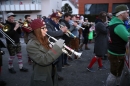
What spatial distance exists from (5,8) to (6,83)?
2530 centimetres

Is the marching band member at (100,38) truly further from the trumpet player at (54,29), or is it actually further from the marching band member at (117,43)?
the marching band member at (117,43)

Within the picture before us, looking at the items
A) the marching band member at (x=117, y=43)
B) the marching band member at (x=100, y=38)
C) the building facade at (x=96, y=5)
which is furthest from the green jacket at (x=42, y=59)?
the building facade at (x=96, y=5)

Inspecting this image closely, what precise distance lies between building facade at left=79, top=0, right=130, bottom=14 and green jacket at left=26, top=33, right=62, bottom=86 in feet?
59.0

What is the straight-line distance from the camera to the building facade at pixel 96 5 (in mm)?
18953

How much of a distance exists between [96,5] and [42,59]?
1881cm

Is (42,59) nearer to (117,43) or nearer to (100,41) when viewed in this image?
(117,43)

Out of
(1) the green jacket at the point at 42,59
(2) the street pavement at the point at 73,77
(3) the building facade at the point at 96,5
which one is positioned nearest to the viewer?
(1) the green jacket at the point at 42,59

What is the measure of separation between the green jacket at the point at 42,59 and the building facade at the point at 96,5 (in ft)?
59.0

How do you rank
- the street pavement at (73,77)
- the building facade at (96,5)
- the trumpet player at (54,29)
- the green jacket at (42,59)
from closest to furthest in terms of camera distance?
the green jacket at (42,59), the trumpet player at (54,29), the street pavement at (73,77), the building facade at (96,5)

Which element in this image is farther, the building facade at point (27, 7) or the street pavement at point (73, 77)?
the building facade at point (27, 7)

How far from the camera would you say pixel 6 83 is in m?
4.14

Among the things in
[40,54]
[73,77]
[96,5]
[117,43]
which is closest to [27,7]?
[96,5]

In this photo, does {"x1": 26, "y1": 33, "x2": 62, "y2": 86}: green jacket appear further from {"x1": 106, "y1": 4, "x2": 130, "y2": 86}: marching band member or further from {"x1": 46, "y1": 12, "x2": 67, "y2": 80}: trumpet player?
{"x1": 46, "y1": 12, "x2": 67, "y2": 80}: trumpet player

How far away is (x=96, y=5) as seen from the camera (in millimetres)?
19406
